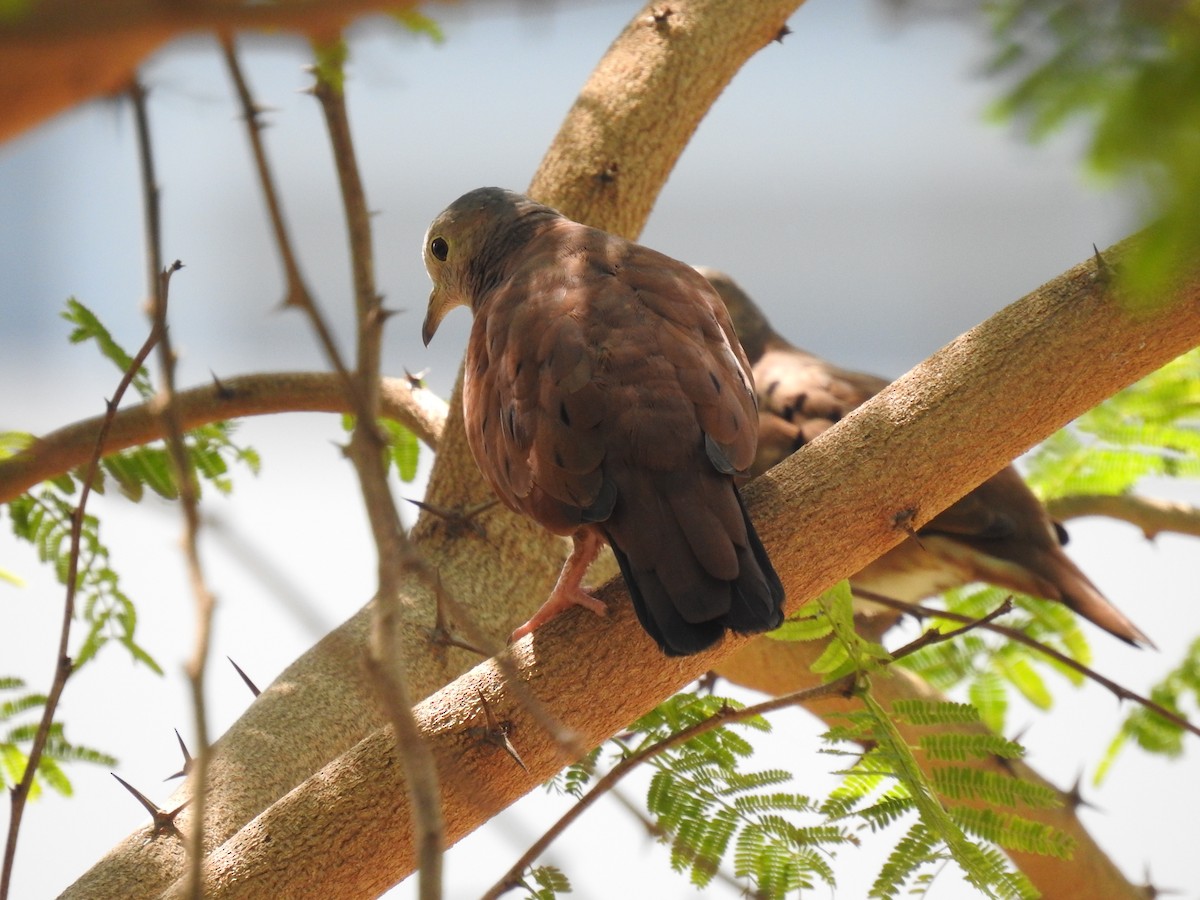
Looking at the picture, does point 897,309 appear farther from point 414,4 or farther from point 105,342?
point 414,4

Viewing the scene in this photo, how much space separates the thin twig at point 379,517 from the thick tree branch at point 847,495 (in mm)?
1062

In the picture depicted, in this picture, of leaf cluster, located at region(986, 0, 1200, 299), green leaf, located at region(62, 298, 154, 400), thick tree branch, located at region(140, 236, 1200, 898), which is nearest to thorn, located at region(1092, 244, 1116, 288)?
thick tree branch, located at region(140, 236, 1200, 898)

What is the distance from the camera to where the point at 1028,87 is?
1.16 m

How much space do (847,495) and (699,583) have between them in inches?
17.2

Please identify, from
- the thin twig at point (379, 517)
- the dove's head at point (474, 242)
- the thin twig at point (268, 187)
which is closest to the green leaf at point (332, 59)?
the thin twig at point (379, 517)

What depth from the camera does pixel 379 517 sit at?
1298 mm

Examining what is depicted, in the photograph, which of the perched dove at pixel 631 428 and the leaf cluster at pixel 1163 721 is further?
the leaf cluster at pixel 1163 721

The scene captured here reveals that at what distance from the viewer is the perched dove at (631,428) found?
2242 mm

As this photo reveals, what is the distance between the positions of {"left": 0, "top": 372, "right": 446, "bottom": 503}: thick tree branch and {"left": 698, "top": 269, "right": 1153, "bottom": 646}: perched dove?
1.41 m

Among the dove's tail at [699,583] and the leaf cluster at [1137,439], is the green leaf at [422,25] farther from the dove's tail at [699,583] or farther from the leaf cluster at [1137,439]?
the leaf cluster at [1137,439]

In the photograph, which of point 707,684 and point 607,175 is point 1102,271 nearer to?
point 707,684

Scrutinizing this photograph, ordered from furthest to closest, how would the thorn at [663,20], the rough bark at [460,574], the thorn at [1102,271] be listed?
the thorn at [663,20] → the rough bark at [460,574] → the thorn at [1102,271]

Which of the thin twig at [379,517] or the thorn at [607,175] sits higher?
the thorn at [607,175]

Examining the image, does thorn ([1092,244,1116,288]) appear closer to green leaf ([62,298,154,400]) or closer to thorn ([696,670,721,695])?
thorn ([696,670,721,695])
